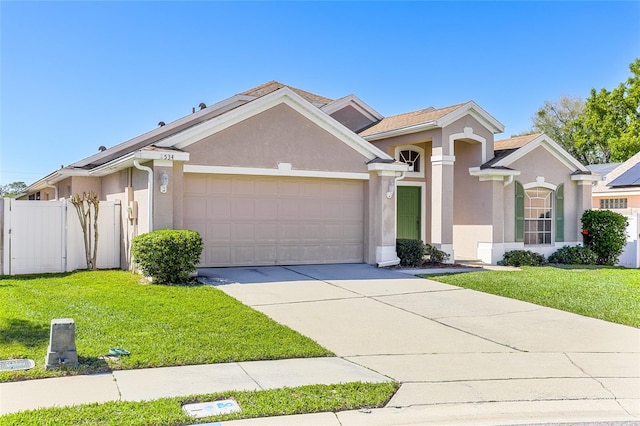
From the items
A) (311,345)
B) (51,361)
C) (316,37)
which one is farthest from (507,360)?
(316,37)

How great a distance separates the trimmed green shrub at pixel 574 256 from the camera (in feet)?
61.7

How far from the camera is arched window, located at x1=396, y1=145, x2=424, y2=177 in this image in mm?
18998

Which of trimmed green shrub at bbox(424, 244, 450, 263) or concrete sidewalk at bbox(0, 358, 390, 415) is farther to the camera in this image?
trimmed green shrub at bbox(424, 244, 450, 263)

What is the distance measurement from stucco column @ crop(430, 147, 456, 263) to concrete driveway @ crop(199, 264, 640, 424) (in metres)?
4.57

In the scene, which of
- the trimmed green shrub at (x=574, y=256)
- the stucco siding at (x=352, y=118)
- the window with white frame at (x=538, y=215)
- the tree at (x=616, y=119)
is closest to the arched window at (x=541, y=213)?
the window with white frame at (x=538, y=215)

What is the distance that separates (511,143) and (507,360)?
13767 millimetres

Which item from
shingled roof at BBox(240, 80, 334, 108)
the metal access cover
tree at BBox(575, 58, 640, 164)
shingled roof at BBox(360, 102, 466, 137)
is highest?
tree at BBox(575, 58, 640, 164)

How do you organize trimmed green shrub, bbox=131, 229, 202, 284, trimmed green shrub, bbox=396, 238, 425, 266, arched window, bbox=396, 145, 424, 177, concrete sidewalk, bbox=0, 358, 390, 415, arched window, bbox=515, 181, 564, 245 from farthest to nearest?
1. arched window, bbox=396, 145, 424, 177
2. arched window, bbox=515, 181, 564, 245
3. trimmed green shrub, bbox=396, 238, 425, 266
4. trimmed green shrub, bbox=131, 229, 202, 284
5. concrete sidewalk, bbox=0, 358, 390, 415

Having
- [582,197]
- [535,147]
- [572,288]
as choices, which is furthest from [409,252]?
[582,197]

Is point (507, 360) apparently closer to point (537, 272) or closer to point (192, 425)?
point (192, 425)

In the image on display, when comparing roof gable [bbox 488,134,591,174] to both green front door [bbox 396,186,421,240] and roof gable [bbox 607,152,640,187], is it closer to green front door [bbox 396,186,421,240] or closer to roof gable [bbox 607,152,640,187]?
green front door [bbox 396,186,421,240]

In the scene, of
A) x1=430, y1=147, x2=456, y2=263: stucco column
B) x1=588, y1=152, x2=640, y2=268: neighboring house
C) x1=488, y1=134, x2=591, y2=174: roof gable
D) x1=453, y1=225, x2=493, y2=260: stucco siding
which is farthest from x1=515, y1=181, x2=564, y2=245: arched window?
x1=588, y1=152, x2=640, y2=268: neighboring house

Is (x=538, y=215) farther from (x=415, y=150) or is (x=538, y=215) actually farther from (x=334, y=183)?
(x=334, y=183)

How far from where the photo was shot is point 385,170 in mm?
15242
